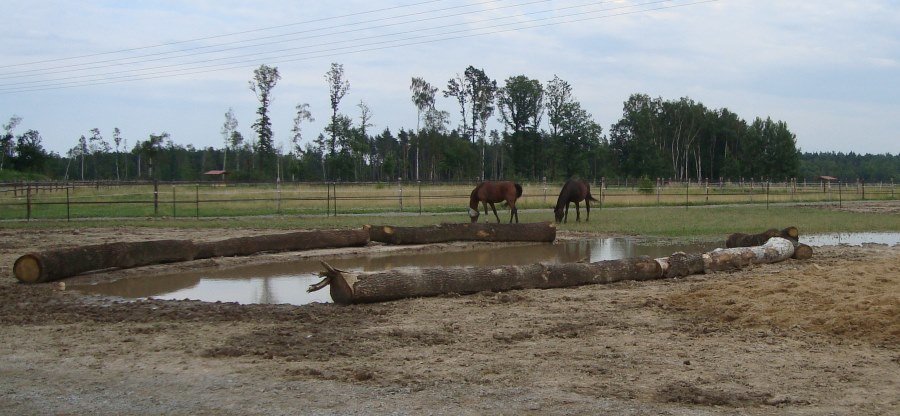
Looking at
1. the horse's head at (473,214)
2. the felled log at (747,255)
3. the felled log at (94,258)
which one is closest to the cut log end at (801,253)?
the felled log at (747,255)

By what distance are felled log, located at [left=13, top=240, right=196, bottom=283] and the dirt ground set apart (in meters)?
0.84

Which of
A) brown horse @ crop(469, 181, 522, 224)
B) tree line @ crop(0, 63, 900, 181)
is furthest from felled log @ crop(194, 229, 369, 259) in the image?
tree line @ crop(0, 63, 900, 181)

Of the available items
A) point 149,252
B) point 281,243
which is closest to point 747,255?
point 281,243

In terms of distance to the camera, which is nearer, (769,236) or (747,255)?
(747,255)

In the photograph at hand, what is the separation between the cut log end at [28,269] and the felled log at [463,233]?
671 cm

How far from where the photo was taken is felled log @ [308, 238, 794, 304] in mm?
7819

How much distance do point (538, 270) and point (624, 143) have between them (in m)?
81.0

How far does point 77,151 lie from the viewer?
87.1m

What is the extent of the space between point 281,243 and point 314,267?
6.32 ft

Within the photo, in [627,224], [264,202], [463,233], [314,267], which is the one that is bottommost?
[314,267]

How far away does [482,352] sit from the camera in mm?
5637

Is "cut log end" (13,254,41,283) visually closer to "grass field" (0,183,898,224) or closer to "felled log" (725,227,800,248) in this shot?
"felled log" (725,227,800,248)

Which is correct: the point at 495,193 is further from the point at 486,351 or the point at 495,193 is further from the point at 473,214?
the point at 486,351

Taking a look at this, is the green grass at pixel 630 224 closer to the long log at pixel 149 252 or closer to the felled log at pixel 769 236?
the felled log at pixel 769 236
